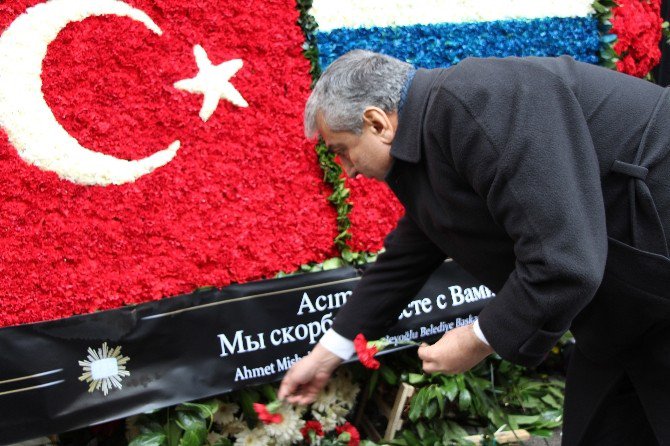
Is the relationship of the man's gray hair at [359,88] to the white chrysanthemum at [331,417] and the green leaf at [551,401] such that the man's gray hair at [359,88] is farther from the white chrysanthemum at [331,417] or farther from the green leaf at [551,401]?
the green leaf at [551,401]

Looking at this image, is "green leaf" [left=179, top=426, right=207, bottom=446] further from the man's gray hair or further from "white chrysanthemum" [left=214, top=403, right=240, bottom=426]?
the man's gray hair

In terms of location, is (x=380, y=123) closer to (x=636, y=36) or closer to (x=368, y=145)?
(x=368, y=145)

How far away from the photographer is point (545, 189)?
1.41 metres

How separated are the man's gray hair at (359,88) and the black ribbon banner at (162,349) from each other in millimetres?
1512

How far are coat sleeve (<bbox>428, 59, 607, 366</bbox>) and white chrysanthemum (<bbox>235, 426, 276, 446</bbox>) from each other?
6.30 ft

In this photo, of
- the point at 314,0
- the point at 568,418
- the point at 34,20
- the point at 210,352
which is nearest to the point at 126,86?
the point at 34,20

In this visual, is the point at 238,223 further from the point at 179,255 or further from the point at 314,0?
the point at 314,0

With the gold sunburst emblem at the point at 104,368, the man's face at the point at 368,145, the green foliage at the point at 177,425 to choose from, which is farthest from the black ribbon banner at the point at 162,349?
the man's face at the point at 368,145

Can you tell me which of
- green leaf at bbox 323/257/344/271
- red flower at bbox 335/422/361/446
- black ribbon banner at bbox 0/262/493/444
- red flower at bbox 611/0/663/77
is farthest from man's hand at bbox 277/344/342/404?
red flower at bbox 611/0/663/77

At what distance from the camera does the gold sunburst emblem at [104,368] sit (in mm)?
2816

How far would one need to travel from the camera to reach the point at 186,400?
117 inches

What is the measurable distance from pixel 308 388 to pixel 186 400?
1.02m

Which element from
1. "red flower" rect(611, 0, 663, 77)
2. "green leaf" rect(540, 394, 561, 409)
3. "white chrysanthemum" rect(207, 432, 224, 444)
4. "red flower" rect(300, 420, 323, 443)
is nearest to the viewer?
"red flower" rect(300, 420, 323, 443)

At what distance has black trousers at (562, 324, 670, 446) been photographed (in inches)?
72.7
